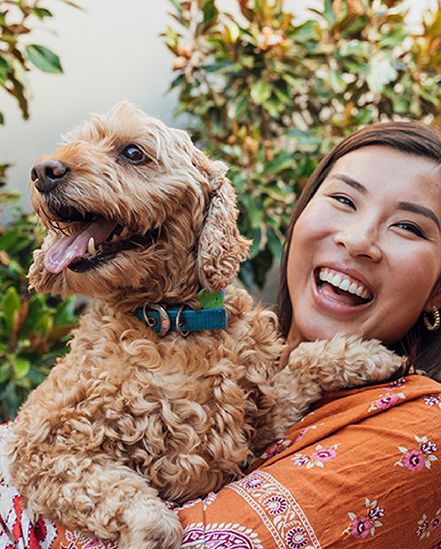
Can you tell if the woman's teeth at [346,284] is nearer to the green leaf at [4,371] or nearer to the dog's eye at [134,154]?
the dog's eye at [134,154]

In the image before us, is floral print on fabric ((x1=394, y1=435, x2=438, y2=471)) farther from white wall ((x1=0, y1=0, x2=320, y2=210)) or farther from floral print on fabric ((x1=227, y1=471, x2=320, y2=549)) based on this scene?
white wall ((x1=0, y1=0, x2=320, y2=210))

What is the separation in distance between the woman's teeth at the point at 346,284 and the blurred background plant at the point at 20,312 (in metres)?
1.54

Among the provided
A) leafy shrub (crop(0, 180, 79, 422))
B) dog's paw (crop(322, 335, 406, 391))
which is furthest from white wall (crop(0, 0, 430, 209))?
dog's paw (crop(322, 335, 406, 391))

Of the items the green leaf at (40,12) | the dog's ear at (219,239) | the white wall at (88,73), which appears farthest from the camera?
the white wall at (88,73)

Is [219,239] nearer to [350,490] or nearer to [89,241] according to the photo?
[89,241]

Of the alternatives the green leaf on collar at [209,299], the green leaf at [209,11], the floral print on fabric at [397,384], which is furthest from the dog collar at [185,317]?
the green leaf at [209,11]

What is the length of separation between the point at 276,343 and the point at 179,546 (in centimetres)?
62

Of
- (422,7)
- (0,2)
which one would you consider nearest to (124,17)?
(0,2)

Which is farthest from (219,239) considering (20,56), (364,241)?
(20,56)

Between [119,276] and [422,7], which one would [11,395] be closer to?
[119,276]

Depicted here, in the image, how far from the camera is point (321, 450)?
1190 mm

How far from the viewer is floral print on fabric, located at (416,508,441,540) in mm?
1141

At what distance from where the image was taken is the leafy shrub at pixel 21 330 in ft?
8.61

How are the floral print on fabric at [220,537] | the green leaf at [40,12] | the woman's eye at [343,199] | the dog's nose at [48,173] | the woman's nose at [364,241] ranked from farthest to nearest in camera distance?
the green leaf at [40,12] < the woman's eye at [343,199] < the woman's nose at [364,241] < the dog's nose at [48,173] < the floral print on fabric at [220,537]
